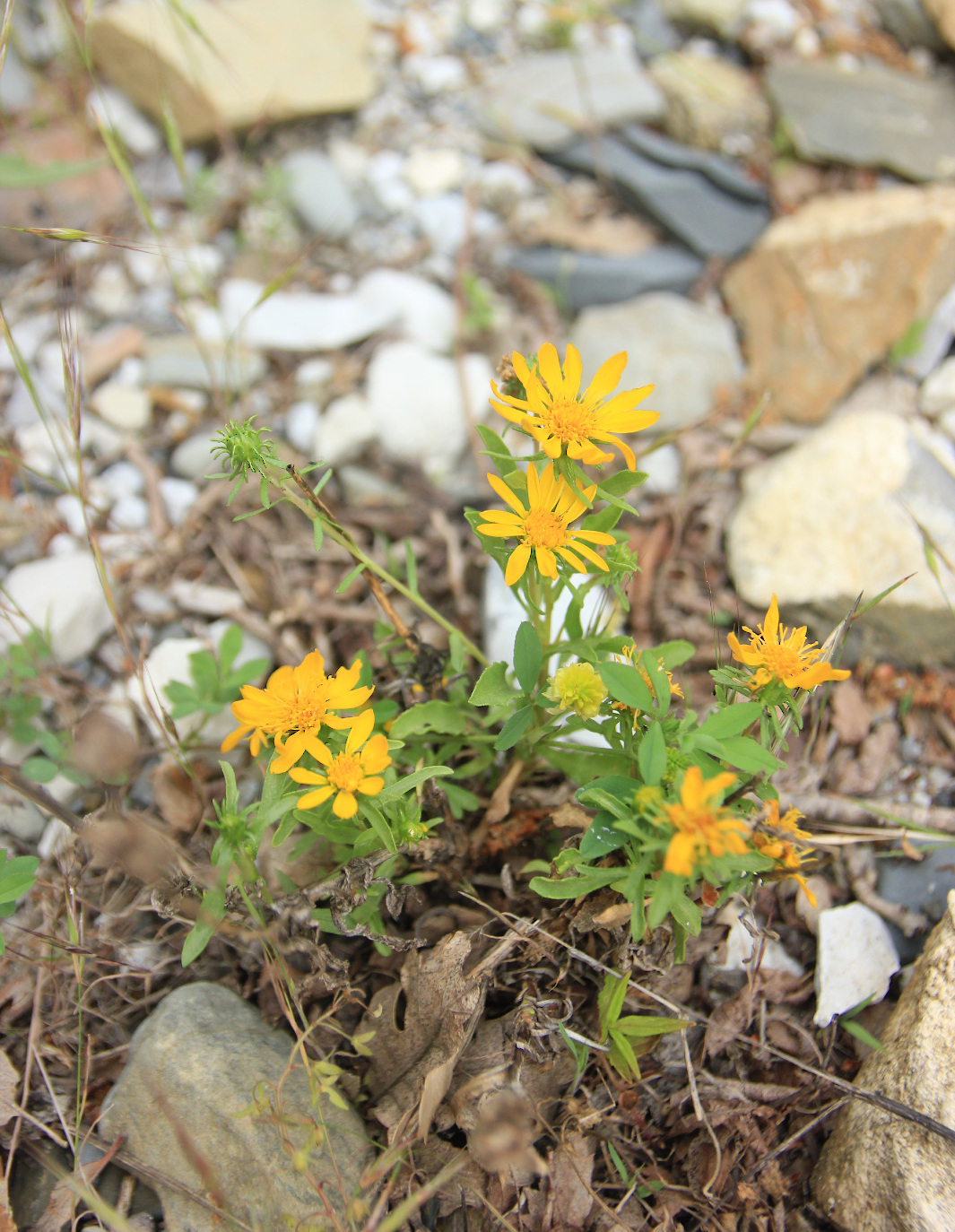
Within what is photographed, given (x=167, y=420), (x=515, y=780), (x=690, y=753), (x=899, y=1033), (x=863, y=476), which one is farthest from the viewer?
(x=167, y=420)

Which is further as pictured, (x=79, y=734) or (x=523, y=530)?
(x=79, y=734)

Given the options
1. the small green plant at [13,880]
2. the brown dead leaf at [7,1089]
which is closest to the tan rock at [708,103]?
the small green plant at [13,880]

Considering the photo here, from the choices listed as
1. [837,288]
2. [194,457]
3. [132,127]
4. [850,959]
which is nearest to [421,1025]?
[850,959]

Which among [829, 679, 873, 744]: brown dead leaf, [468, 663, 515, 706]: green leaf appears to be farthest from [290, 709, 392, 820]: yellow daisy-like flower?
[829, 679, 873, 744]: brown dead leaf

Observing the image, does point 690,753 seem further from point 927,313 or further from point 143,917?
point 927,313

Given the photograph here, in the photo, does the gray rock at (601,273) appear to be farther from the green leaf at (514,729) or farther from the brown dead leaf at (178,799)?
the brown dead leaf at (178,799)

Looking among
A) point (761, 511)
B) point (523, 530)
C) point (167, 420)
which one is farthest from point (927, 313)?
point (167, 420)
